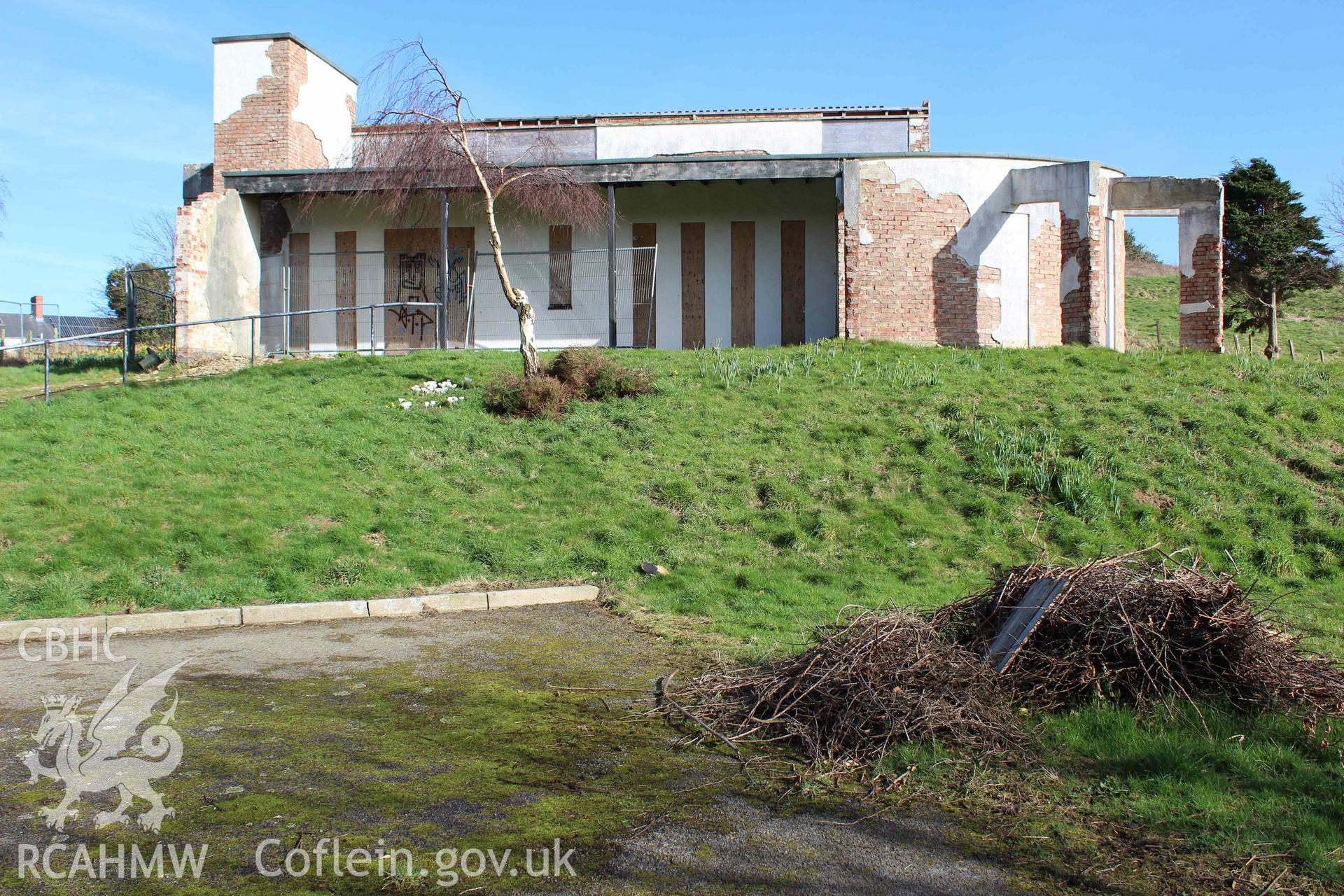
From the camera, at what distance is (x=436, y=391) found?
47.7 ft

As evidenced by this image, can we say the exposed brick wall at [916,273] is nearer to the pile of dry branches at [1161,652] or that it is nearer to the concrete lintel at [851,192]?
the concrete lintel at [851,192]

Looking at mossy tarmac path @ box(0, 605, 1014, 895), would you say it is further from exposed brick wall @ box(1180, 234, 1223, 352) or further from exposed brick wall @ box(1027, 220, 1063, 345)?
exposed brick wall @ box(1180, 234, 1223, 352)

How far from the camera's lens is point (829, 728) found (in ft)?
15.7

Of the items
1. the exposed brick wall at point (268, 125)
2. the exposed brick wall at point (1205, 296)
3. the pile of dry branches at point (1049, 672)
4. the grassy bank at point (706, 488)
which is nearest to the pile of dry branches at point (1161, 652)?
the pile of dry branches at point (1049, 672)

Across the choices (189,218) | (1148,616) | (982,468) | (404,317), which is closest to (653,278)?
(404,317)

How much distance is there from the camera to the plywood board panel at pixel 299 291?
70.4ft

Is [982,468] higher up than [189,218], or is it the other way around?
[189,218]

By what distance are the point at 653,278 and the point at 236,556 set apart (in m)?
13.1

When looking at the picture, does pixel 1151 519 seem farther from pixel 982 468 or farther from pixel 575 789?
pixel 575 789

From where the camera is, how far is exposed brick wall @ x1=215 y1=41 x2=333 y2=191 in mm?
21141

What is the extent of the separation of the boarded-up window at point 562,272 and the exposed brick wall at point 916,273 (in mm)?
6125

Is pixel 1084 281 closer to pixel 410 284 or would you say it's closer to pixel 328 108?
pixel 410 284

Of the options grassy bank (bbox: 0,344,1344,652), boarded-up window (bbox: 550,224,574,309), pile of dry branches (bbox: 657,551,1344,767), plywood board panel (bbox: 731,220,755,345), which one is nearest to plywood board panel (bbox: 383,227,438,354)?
boarded-up window (bbox: 550,224,574,309)

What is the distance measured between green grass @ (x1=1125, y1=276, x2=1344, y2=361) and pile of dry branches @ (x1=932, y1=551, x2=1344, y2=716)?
2670 cm
